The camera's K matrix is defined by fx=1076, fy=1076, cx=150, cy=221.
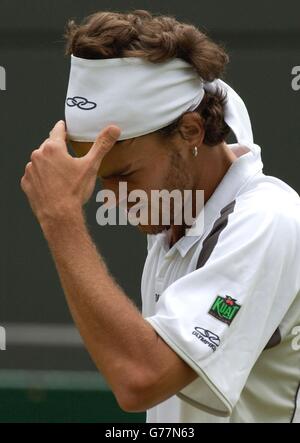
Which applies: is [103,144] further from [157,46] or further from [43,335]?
[43,335]

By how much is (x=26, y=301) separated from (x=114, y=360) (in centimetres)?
334

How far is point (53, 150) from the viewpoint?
262cm

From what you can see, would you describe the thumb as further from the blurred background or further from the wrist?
the blurred background

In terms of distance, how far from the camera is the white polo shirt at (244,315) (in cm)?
246

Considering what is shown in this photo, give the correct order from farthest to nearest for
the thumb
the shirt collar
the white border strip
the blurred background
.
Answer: the white border strip → the blurred background → the shirt collar → the thumb

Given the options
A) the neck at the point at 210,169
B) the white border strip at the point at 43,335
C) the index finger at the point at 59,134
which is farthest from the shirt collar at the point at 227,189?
the white border strip at the point at 43,335

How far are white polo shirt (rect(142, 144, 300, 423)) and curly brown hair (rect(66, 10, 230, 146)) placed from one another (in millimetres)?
312

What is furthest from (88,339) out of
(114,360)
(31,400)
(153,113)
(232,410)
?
(31,400)

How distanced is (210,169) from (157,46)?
35 centimetres

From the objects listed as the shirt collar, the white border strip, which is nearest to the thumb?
the shirt collar

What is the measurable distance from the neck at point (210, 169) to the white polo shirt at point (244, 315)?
18 cm

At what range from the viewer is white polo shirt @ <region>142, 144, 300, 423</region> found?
246 cm
